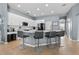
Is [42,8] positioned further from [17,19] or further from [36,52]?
[36,52]

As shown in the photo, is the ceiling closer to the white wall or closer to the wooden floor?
the white wall

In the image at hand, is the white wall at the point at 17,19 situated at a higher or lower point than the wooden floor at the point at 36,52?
higher

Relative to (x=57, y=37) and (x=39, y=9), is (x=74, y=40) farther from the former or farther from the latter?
(x=39, y=9)

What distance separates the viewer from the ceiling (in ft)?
13.1

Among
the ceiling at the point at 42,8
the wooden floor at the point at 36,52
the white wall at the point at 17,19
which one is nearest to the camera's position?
the ceiling at the point at 42,8

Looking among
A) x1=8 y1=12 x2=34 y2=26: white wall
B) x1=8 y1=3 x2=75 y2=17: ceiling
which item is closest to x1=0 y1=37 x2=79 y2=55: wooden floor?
x1=8 y1=12 x2=34 y2=26: white wall

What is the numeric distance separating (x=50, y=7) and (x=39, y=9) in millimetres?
393

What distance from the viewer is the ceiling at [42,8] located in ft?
13.1

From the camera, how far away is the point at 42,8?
13.6ft

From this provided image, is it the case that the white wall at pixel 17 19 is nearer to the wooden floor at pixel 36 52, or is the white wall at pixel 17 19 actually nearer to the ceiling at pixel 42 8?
the ceiling at pixel 42 8

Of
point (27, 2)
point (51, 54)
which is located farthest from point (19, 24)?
point (51, 54)

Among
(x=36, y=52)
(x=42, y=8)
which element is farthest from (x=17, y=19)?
(x=36, y=52)

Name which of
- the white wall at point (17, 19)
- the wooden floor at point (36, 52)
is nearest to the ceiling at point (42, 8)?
the white wall at point (17, 19)
